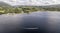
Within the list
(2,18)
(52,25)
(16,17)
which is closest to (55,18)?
(52,25)

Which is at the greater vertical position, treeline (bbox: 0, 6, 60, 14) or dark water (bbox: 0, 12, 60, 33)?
treeline (bbox: 0, 6, 60, 14)

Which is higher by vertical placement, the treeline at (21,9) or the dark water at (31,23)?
the treeline at (21,9)

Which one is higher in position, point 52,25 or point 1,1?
point 1,1

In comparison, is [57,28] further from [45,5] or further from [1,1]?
[1,1]

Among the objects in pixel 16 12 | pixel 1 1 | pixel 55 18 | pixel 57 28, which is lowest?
pixel 57 28

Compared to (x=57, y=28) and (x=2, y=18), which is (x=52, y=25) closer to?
(x=57, y=28)

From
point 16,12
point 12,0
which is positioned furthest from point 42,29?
point 12,0

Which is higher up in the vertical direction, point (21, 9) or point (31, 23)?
point (21, 9)
